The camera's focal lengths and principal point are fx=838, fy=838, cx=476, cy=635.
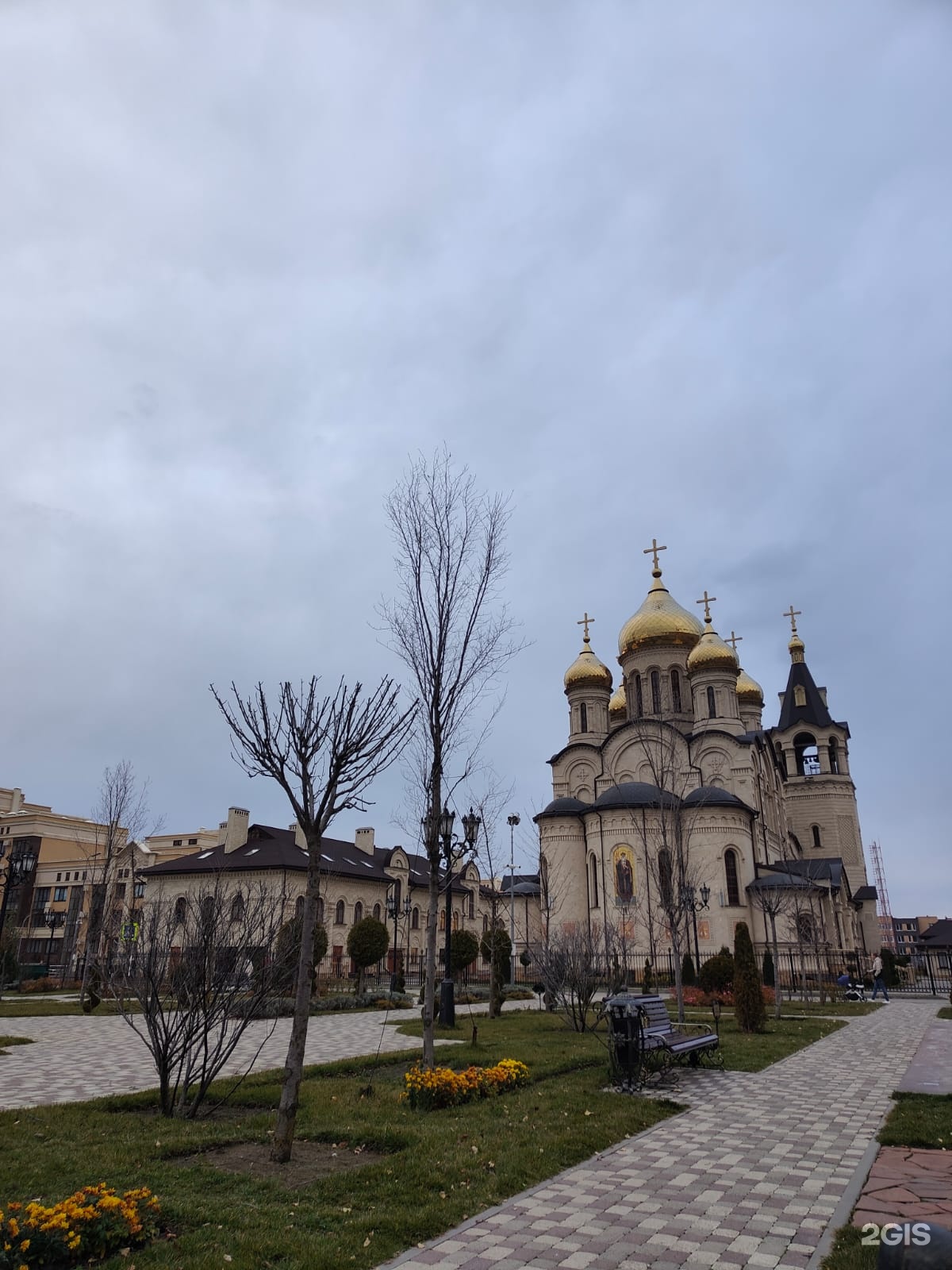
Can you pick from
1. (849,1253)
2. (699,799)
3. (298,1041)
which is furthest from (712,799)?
(849,1253)

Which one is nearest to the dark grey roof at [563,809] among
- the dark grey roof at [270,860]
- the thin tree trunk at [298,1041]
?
the dark grey roof at [270,860]

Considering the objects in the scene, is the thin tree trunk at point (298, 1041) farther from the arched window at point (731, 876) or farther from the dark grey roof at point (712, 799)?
the arched window at point (731, 876)

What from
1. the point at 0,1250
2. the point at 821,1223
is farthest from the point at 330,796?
the point at 821,1223

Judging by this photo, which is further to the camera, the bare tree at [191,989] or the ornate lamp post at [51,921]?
the ornate lamp post at [51,921]

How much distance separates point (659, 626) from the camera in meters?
45.6

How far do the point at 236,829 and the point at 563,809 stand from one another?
53.0 feet

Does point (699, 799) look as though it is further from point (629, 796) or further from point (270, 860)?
point (270, 860)

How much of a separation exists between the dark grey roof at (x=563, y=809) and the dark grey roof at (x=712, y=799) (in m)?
5.07

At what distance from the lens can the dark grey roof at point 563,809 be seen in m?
39.4

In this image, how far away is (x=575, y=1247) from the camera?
4.99 meters

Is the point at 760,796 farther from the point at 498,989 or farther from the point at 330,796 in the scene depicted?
the point at 330,796

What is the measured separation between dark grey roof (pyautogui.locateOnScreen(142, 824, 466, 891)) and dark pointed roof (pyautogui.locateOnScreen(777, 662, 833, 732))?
27.9 metres

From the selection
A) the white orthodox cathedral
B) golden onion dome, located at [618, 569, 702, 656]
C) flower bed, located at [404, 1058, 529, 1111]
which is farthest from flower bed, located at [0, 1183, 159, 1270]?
golden onion dome, located at [618, 569, 702, 656]

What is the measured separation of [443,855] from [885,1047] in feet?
30.3
